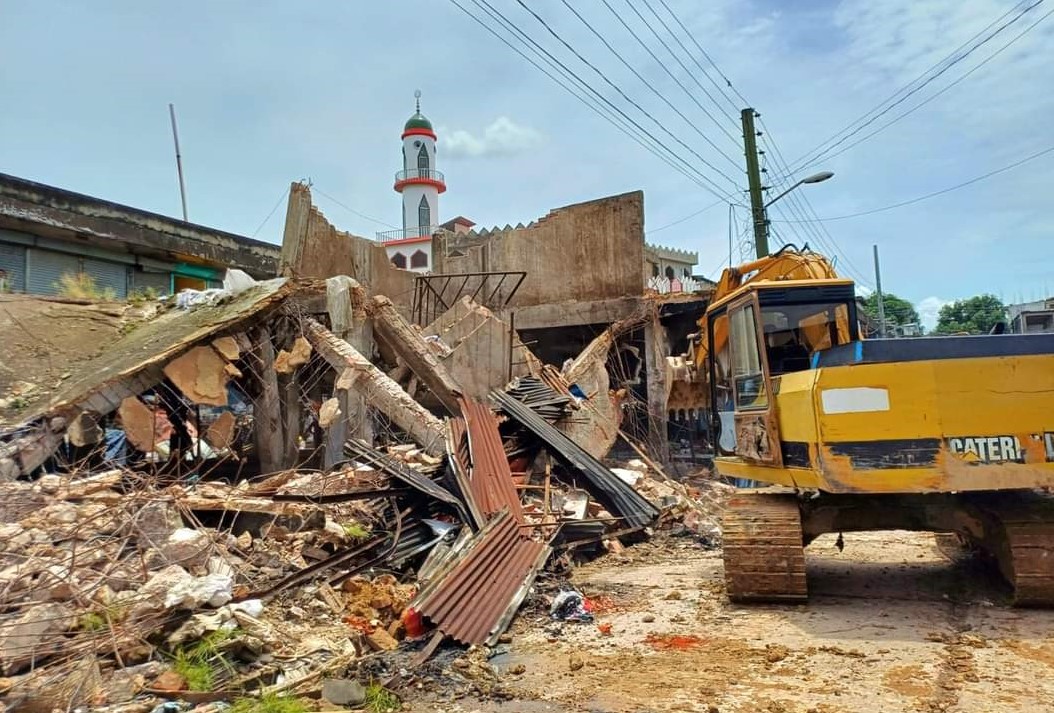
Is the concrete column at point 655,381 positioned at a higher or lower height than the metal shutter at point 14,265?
lower

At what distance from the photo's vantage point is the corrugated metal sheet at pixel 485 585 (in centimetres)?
455

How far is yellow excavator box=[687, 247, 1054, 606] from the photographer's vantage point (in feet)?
15.3

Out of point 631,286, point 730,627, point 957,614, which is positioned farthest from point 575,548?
point 631,286


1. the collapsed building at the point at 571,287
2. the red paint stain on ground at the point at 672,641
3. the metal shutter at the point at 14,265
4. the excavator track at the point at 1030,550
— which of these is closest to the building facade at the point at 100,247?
the metal shutter at the point at 14,265

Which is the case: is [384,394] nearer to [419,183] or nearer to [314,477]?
[314,477]

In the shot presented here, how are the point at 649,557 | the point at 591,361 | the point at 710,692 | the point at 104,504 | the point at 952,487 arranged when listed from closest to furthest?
the point at 710,692 → the point at 952,487 → the point at 104,504 → the point at 649,557 → the point at 591,361

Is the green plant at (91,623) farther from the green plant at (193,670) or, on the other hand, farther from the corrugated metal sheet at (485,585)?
the corrugated metal sheet at (485,585)

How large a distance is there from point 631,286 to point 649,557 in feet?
24.8

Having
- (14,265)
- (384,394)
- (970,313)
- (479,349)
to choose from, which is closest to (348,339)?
(384,394)

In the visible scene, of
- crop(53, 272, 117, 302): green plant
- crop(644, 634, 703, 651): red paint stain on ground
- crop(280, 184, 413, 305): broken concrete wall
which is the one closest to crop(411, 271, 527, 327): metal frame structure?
crop(280, 184, 413, 305): broken concrete wall

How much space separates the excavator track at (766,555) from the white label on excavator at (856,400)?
95cm

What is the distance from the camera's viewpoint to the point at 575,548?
282 inches

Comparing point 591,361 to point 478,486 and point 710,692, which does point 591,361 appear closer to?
point 478,486

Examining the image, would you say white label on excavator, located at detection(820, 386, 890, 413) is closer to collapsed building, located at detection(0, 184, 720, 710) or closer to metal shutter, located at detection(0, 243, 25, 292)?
collapsed building, located at detection(0, 184, 720, 710)
